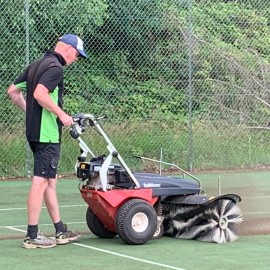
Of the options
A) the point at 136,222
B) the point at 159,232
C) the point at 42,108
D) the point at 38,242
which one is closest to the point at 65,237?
the point at 38,242

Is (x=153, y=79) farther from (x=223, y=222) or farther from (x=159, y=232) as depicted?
(x=223, y=222)

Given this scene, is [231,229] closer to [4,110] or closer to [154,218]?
[154,218]

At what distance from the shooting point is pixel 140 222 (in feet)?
24.5

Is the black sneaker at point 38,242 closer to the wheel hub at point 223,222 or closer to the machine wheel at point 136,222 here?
the machine wheel at point 136,222

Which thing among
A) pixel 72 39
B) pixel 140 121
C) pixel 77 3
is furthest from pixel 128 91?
pixel 72 39

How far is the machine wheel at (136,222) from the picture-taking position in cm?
735

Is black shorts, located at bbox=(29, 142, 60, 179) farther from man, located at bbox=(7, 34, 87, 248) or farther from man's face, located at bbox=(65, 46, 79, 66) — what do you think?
man's face, located at bbox=(65, 46, 79, 66)

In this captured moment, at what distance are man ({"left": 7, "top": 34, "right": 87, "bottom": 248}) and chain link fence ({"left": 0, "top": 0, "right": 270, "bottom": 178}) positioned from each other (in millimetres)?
6089

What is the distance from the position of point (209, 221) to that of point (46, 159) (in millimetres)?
1543

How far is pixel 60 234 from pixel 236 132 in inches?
341

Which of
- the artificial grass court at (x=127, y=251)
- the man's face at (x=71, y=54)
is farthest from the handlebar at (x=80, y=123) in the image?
the artificial grass court at (x=127, y=251)

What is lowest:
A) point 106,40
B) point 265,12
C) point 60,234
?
point 60,234

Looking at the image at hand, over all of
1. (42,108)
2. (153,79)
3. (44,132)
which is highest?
(153,79)

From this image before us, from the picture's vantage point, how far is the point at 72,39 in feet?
24.8
